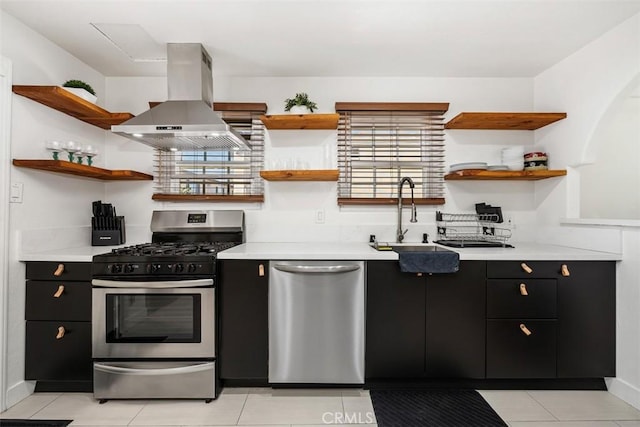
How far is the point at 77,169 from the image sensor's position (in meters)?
2.33

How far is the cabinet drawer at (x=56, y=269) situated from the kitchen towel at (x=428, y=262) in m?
2.10

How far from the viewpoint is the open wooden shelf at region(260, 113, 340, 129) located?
2641mm

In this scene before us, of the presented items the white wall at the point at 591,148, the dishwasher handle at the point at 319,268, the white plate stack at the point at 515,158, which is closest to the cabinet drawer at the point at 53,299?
the dishwasher handle at the point at 319,268

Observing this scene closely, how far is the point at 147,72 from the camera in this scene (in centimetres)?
291

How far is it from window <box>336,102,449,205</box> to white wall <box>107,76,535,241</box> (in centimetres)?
11

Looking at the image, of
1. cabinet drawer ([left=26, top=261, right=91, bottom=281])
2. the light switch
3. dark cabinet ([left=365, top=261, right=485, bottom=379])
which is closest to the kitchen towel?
dark cabinet ([left=365, top=261, right=485, bottom=379])

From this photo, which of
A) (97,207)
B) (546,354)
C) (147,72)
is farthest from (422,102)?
(97,207)

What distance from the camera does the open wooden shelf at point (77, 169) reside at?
213cm

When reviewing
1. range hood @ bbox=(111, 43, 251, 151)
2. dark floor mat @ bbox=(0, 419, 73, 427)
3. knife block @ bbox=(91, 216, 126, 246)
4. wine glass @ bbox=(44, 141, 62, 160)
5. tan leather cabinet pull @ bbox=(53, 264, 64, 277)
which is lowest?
dark floor mat @ bbox=(0, 419, 73, 427)

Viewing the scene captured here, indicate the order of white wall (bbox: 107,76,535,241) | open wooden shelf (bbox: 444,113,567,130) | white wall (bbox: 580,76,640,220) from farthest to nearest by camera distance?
white wall (bbox: 107,76,535,241) < white wall (bbox: 580,76,640,220) < open wooden shelf (bbox: 444,113,567,130)

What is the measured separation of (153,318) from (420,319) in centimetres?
177

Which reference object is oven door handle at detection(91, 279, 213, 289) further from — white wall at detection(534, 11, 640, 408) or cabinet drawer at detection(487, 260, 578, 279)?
white wall at detection(534, 11, 640, 408)

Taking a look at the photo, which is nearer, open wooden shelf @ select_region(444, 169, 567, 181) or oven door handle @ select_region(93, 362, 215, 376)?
oven door handle @ select_region(93, 362, 215, 376)

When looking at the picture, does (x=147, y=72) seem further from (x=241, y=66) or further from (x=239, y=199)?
(x=239, y=199)
